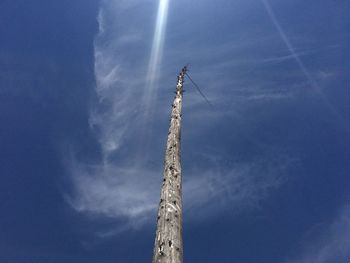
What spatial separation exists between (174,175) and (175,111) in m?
3.34

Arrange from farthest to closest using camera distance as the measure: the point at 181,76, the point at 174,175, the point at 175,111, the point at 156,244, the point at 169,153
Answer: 1. the point at 181,76
2. the point at 175,111
3. the point at 169,153
4. the point at 174,175
5. the point at 156,244

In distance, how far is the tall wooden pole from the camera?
5.54 m

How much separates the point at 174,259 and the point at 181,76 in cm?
936

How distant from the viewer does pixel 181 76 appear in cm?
1395

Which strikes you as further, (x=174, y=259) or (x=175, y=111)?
(x=175, y=111)

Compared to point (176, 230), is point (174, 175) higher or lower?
higher

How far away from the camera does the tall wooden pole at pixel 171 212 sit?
218 inches

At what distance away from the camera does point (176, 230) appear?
6137 millimetres

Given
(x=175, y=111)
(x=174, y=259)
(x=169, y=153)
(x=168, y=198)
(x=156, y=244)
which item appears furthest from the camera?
(x=175, y=111)

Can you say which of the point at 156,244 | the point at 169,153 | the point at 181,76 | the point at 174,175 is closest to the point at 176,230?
the point at 156,244

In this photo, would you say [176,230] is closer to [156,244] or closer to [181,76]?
[156,244]

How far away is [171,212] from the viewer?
21.4ft

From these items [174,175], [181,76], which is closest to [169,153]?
[174,175]

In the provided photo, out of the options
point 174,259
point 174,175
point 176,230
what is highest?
point 174,175
